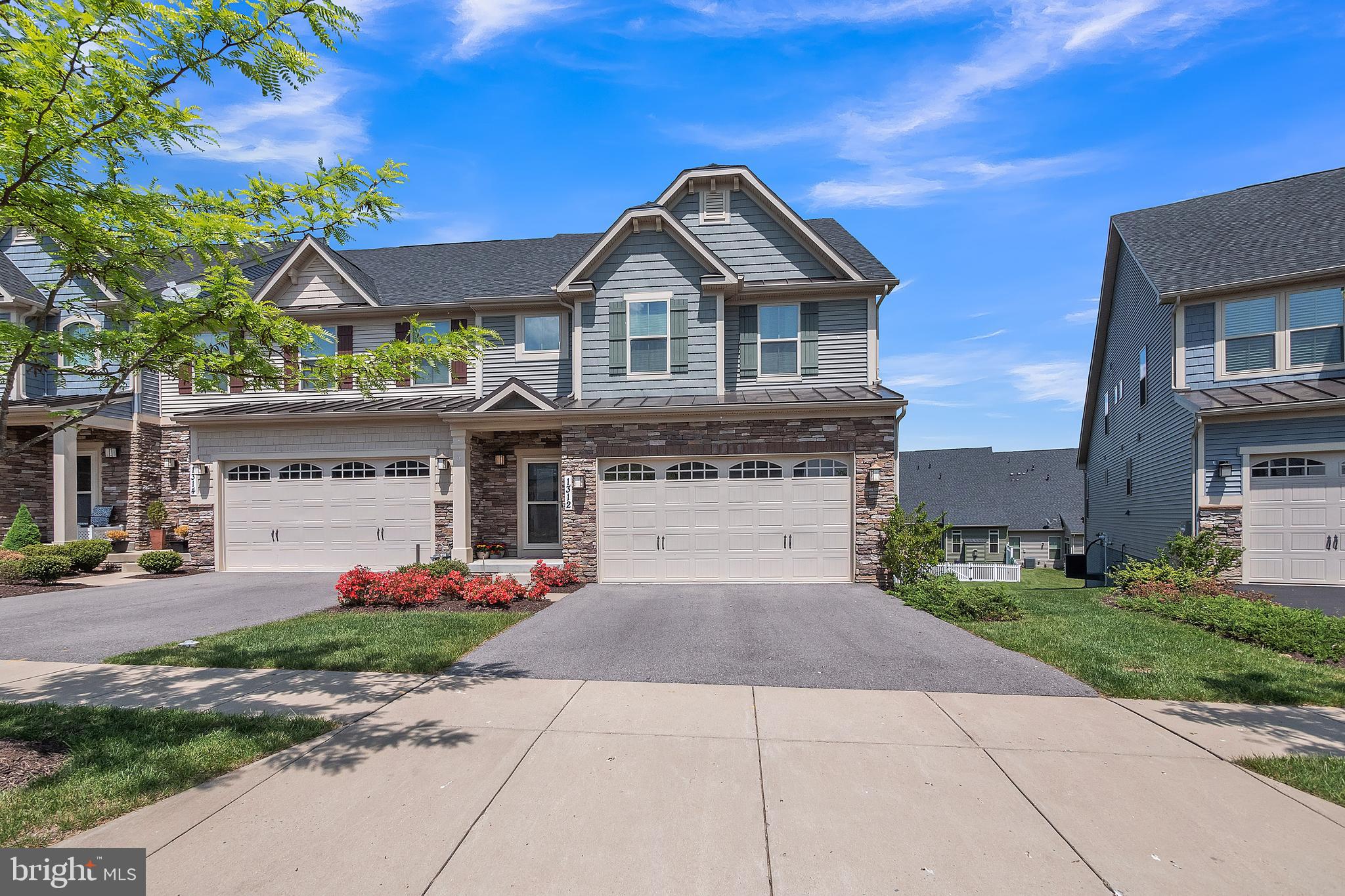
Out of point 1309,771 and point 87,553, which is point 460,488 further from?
point 1309,771

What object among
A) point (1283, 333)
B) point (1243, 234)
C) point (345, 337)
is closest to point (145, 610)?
point (345, 337)

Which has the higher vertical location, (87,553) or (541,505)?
(541,505)

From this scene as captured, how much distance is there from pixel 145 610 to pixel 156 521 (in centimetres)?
895

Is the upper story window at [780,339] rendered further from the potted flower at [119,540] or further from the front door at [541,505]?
the potted flower at [119,540]

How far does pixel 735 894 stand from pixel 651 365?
1159cm

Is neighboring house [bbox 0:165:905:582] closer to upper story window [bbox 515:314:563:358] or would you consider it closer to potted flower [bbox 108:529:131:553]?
upper story window [bbox 515:314:563:358]

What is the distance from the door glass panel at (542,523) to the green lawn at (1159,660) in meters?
9.84

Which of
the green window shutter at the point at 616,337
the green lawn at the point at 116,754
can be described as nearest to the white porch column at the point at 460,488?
the green window shutter at the point at 616,337

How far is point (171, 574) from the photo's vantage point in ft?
48.7

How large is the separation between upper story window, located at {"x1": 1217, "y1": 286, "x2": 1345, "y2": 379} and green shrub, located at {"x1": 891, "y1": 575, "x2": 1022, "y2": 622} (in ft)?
27.1

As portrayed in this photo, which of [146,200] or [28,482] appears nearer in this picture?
[146,200]

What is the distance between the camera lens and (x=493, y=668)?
693 centimetres

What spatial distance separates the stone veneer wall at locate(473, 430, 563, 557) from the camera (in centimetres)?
1559

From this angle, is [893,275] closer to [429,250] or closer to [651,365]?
[651,365]
